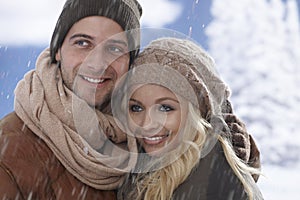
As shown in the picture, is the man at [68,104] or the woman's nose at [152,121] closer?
the man at [68,104]

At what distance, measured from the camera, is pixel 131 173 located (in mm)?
2639

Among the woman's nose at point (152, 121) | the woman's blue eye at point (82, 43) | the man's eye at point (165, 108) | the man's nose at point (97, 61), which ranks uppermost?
the woman's blue eye at point (82, 43)

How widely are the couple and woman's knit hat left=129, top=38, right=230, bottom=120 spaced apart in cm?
1

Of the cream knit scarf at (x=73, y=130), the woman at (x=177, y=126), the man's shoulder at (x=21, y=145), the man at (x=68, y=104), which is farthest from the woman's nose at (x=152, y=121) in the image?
the man's shoulder at (x=21, y=145)

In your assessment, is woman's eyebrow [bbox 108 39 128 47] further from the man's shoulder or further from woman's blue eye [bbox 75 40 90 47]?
the man's shoulder

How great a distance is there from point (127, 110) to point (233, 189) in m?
0.66

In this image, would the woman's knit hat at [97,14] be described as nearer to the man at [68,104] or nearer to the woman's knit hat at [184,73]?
the man at [68,104]

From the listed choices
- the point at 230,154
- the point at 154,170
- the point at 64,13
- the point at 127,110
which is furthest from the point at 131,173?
the point at 64,13

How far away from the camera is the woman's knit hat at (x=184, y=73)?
255cm

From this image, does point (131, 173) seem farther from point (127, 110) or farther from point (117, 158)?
point (127, 110)

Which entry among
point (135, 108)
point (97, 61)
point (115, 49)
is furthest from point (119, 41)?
point (135, 108)

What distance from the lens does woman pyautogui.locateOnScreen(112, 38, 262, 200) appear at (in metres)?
2.49

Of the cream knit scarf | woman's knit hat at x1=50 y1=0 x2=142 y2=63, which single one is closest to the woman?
the cream knit scarf

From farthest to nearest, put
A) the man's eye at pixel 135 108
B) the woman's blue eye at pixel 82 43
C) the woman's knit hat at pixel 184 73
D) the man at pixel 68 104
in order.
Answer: the woman's blue eye at pixel 82 43 < the man's eye at pixel 135 108 < the woman's knit hat at pixel 184 73 < the man at pixel 68 104
